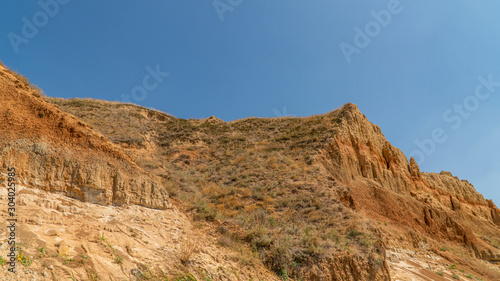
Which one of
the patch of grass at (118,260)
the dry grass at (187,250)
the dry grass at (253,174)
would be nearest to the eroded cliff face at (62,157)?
the dry grass at (187,250)

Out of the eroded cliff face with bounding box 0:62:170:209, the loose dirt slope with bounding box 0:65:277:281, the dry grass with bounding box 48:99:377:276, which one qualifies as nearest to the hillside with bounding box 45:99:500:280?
the dry grass with bounding box 48:99:377:276

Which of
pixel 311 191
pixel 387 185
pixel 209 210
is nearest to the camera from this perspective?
pixel 209 210

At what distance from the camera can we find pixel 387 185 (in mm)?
21734

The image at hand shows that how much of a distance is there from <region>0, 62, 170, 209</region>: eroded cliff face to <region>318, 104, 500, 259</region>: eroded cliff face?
10.4 meters

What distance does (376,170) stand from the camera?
21734mm

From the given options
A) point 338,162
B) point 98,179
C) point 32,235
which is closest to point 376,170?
point 338,162

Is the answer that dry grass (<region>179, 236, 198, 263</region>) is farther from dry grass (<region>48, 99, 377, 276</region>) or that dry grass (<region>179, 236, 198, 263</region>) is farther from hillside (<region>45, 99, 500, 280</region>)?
hillside (<region>45, 99, 500, 280</region>)

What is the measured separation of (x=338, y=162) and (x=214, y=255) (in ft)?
45.7

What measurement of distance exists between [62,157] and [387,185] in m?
21.4

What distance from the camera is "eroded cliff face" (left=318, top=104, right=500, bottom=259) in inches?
704

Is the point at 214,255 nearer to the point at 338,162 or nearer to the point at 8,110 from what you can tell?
the point at 8,110

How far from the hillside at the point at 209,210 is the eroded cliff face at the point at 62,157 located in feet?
0.10

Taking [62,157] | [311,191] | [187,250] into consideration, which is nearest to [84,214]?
[62,157]

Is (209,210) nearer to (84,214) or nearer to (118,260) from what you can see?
(84,214)
